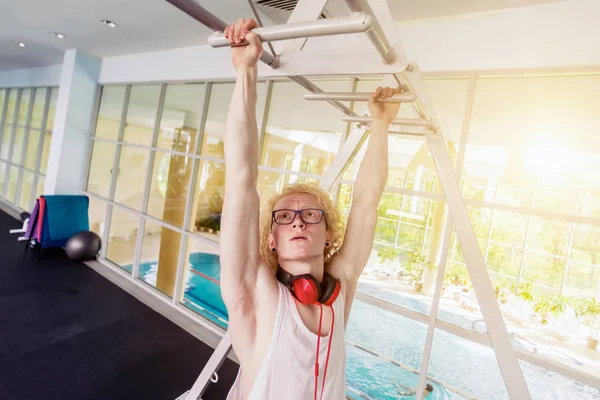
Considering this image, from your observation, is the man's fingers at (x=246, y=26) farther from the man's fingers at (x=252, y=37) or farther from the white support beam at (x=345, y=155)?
the white support beam at (x=345, y=155)

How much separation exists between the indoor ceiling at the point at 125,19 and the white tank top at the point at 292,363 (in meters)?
2.10

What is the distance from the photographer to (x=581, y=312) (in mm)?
2164

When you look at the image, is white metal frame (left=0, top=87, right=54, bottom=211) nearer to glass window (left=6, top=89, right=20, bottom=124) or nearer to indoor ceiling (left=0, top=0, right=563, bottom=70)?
glass window (left=6, top=89, right=20, bottom=124)

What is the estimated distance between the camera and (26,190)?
7.41 metres

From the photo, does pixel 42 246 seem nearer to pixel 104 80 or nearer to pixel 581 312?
pixel 104 80

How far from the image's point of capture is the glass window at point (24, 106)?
24.4 feet

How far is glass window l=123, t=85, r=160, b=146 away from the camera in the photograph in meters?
4.87

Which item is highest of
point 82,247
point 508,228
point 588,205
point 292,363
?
point 588,205

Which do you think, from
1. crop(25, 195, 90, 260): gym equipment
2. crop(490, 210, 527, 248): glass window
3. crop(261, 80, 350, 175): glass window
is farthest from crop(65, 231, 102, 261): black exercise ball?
crop(490, 210, 527, 248): glass window

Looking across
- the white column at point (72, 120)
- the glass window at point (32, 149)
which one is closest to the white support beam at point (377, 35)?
the white column at point (72, 120)

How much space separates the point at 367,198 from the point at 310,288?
513mm

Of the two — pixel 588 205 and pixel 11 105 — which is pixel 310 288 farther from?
pixel 11 105

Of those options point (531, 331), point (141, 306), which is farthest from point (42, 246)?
point (531, 331)

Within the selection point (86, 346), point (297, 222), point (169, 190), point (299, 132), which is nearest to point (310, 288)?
point (297, 222)
